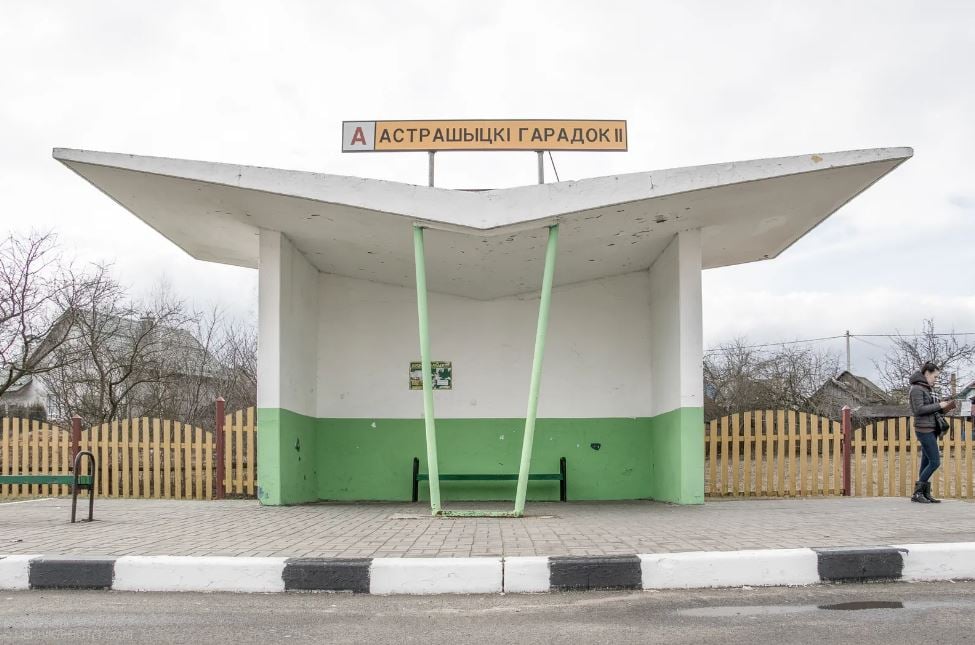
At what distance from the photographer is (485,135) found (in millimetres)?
10719

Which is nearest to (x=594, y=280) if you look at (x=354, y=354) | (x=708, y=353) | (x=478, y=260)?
(x=478, y=260)

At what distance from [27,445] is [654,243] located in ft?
34.9

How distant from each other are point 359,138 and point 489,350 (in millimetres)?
3702

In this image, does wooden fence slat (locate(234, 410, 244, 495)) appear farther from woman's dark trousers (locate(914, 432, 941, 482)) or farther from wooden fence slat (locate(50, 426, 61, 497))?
woman's dark trousers (locate(914, 432, 941, 482))

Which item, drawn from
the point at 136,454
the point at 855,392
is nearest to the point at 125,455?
the point at 136,454

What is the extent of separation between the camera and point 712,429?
11648 millimetres

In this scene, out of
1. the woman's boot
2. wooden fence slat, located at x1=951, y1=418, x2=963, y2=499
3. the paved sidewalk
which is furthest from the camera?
wooden fence slat, located at x1=951, y1=418, x2=963, y2=499

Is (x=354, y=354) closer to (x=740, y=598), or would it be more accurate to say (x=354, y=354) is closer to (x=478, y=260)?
(x=478, y=260)

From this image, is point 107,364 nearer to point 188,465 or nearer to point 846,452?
point 188,465

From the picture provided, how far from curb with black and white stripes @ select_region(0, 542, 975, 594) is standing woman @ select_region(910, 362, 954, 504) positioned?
526 cm

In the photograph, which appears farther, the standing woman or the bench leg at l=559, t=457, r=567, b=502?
the bench leg at l=559, t=457, r=567, b=502

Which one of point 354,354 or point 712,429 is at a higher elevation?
point 354,354

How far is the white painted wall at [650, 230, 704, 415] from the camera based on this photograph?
1038 cm

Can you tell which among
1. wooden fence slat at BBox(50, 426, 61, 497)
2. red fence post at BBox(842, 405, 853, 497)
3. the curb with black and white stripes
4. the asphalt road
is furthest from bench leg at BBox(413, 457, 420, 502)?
the asphalt road
